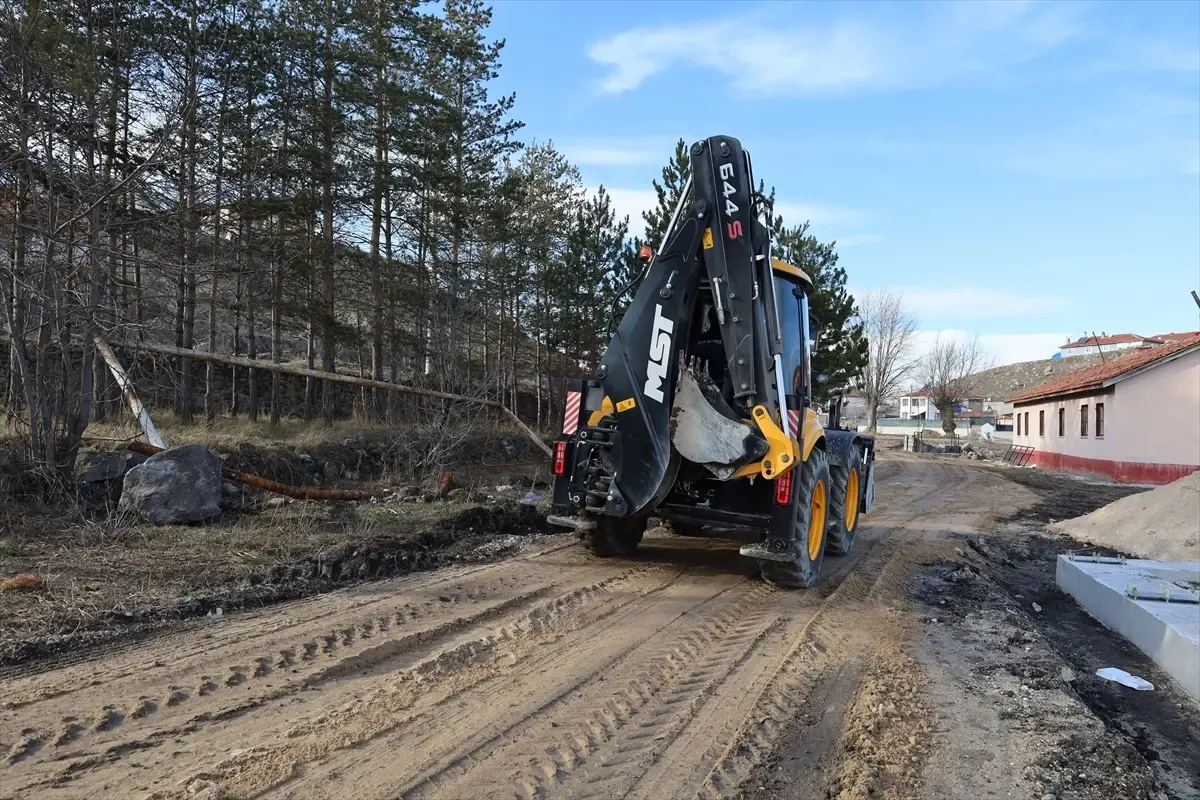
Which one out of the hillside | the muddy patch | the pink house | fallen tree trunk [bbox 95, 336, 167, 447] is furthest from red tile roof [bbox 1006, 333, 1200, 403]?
the hillside

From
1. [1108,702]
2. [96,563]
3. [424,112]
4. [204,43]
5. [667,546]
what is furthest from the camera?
[424,112]

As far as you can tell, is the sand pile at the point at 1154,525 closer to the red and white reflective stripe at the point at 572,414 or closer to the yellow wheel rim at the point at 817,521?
the yellow wheel rim at the point at 817,521

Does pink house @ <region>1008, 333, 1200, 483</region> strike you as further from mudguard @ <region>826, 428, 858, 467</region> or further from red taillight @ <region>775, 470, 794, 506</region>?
red taillight @ <region>775, 470, 794, 506</region>

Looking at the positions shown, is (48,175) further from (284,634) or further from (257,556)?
(284,634)

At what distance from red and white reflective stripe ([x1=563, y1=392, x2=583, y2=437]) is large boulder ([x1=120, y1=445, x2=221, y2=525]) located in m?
4.21

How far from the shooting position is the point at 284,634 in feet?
16.9

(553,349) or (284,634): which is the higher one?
(553,349)

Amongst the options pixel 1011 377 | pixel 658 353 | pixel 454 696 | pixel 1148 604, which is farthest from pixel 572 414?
pixel 1011 377

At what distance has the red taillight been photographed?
6.77 metres

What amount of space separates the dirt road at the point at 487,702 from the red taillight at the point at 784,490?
0.88 m

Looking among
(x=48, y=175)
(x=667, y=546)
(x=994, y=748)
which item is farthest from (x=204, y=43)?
(x=994, y=748)

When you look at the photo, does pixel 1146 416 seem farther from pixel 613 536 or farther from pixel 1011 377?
pixel 1011 377

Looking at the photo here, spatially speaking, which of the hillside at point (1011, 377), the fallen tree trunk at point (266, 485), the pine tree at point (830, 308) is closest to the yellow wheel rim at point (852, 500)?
the fallen tree trunk at point (266, 485)

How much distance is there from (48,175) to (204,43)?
5400 mm
